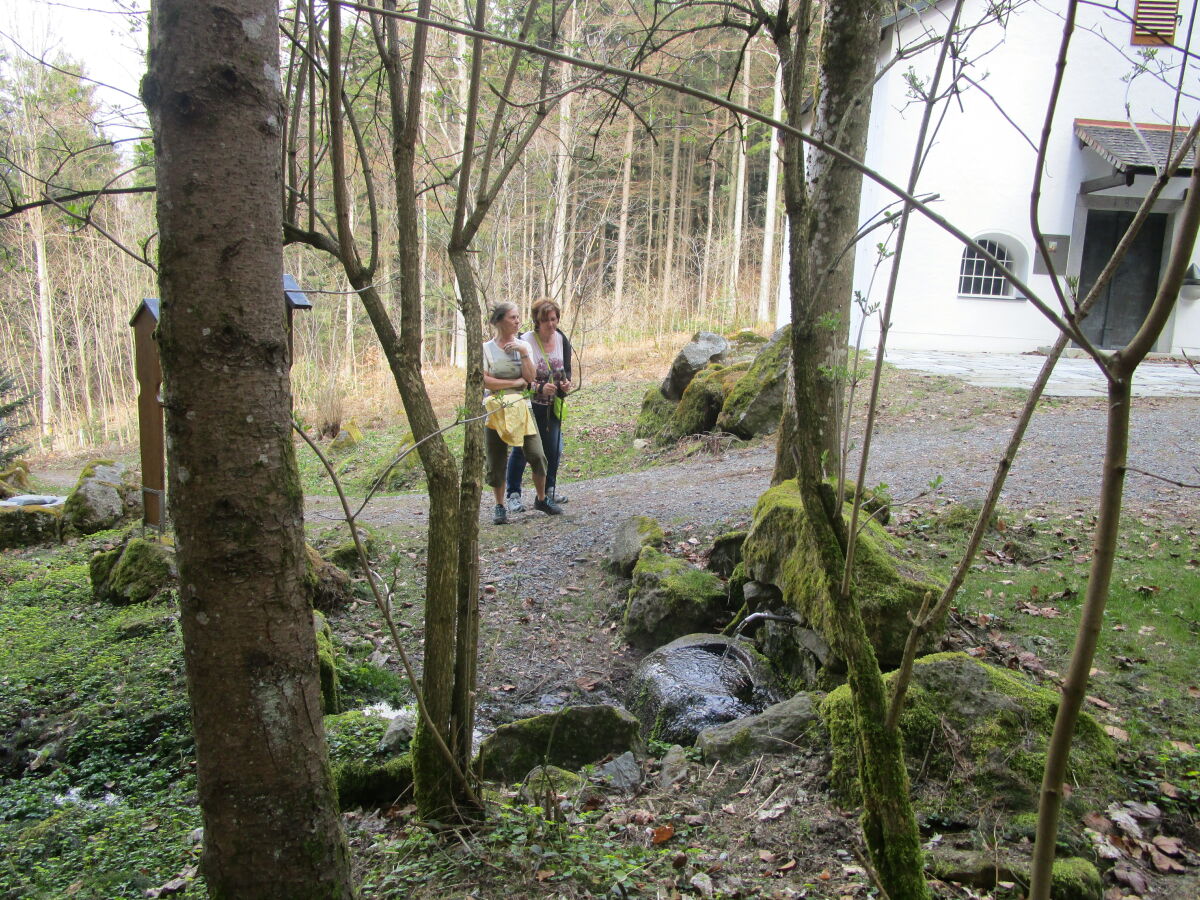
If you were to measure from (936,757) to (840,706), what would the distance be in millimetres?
396

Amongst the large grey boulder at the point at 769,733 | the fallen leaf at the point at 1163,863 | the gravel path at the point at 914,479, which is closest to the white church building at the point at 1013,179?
the gravel path at the point at 914,479

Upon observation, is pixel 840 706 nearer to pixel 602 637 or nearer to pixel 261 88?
pixel 602 637

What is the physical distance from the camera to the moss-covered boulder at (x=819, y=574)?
3635 millimetres

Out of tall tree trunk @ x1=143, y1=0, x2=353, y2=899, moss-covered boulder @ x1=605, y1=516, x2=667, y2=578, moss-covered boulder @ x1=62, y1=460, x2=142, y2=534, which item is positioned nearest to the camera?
tall tree trunk @ x1=143, y1=0, x2=353, y2=899

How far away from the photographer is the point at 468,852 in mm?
2342

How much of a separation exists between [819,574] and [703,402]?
7.04 meters

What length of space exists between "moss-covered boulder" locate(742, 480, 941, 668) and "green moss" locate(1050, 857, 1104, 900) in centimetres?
102

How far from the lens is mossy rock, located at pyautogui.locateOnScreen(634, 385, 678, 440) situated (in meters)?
11.6

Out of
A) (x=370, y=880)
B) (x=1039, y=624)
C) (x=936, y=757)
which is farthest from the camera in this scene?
(x=1039, y=624)

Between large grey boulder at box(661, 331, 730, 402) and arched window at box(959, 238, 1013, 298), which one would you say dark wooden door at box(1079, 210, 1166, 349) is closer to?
arched window at box(959, 238, 1013, 298)

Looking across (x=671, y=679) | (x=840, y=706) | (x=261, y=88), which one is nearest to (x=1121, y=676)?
(x=840, y=706)

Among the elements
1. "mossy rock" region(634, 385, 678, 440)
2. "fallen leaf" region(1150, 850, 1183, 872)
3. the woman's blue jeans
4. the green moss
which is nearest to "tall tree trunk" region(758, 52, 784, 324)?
"mossy rock" region(634, 385, 678, 440)

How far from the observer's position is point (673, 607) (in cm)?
494

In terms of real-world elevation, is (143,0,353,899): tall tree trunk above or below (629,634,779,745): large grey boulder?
above
